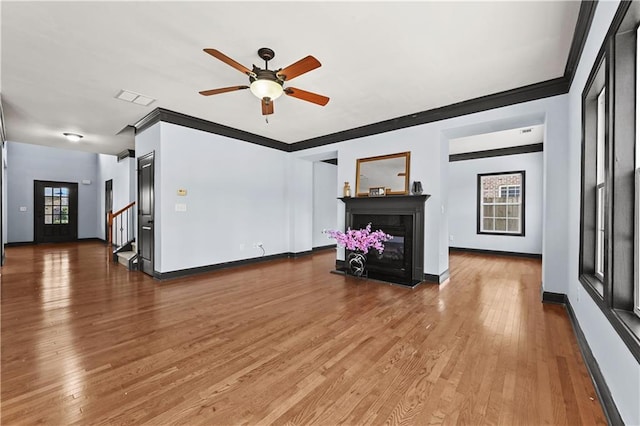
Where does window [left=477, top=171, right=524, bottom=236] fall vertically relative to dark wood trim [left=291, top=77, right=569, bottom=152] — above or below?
below

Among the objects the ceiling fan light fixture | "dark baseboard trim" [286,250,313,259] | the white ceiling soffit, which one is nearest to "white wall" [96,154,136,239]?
"dark baseboard trim" [286,250,313,259]

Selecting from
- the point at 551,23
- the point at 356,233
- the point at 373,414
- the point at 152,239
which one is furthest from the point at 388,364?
the point at 152,239

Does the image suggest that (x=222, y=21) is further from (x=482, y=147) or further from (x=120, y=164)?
(x=120, y=164)

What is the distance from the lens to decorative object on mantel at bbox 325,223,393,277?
463 cm

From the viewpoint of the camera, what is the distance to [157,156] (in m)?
4.54

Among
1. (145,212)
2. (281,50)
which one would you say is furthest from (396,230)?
(145,212)

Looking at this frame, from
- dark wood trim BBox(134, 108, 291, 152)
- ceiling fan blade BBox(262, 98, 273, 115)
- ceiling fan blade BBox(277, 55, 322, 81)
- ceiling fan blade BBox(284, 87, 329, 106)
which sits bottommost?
ceiling fan blade BBox(262, 98, 273, 115)

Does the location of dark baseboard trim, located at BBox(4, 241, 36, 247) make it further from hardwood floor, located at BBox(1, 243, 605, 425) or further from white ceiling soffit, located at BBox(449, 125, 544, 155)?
white ceiling soffit, located at BBox(449, 125, 544, 155)

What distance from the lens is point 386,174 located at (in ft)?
16.2

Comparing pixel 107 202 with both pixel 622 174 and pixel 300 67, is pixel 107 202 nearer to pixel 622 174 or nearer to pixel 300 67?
pixel 300 67

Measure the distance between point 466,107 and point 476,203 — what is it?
418 cm

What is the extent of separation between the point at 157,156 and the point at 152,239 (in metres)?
1.40

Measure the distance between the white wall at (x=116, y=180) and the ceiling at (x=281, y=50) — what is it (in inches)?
130

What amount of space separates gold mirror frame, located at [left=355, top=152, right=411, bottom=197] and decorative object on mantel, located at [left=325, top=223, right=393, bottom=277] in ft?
2.50
